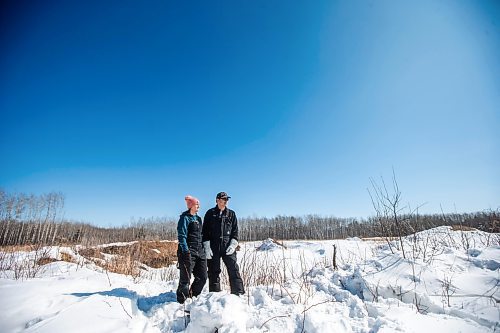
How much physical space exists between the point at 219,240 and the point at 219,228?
0.69 feet

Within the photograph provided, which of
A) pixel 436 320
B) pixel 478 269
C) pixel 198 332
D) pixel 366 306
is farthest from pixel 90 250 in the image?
pixel 478 269

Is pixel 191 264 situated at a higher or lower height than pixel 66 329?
higher

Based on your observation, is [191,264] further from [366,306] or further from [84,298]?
[366,306]

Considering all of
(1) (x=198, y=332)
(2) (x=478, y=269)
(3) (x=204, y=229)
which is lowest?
(1) (x=198, y=332)

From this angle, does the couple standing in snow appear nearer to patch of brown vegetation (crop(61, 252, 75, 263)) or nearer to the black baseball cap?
the black baseball cap

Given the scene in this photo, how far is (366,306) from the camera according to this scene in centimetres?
328

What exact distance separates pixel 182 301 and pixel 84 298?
4.54 feet

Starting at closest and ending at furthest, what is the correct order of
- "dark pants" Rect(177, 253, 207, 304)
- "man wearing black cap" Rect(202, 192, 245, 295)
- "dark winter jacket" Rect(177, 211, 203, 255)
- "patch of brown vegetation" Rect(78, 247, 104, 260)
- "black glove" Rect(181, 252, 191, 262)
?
"dark pants" Rect(177, 253, 207, 304), "black glove" Rect(181, 252, 191, 262), "dark winter jacket" Rect(177, 211, 203, 255), "man wearing black cap" Rect(202, 192, 245, 295), "patch of brown vegetation" Rect(78, 247, 104, 260)

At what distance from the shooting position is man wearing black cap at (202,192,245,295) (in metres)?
4.27

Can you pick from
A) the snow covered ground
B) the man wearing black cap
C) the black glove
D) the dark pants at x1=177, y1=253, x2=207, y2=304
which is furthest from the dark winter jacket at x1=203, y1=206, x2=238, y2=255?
the snow covered ground

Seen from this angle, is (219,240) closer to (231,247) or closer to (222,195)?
(231,247)

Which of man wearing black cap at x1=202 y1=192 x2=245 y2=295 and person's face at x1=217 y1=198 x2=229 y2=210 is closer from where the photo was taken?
man wearing black cap at x1=202 y1=192 x2=245 y2=295

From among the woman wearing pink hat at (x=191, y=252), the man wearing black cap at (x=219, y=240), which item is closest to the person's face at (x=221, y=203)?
the man wearing black cap at (x=219, y=240)

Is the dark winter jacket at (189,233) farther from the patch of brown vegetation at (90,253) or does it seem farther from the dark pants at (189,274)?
the patch of brown vegetation at (90,253)
